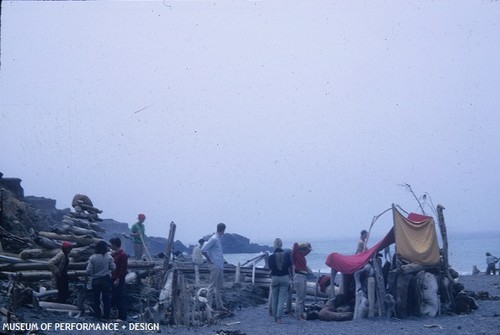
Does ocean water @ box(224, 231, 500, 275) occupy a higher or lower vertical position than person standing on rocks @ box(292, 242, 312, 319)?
lower

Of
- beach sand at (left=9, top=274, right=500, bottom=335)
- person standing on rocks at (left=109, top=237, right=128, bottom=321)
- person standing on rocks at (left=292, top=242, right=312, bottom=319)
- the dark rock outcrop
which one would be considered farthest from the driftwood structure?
the dark rock outcrop

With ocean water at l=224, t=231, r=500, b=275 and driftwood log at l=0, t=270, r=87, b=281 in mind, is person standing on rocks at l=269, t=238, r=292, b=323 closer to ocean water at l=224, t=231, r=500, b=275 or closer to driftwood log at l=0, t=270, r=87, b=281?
driftwood log at l=0, t=270, r=87, b=281

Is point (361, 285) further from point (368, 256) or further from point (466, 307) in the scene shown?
point (466, 307)

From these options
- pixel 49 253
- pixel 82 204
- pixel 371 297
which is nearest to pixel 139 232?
pixel 82 204

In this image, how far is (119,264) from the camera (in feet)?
41.3

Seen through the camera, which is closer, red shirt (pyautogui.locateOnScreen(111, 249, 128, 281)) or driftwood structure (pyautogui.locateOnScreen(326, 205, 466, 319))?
Result: red shirt (pyautogui.locateOnScreen(111, 249, 128, 281))

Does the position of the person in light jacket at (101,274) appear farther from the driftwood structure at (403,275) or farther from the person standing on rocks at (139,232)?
the driftwood structure at (403,275)

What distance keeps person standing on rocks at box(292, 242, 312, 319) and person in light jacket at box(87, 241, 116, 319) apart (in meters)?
5.25

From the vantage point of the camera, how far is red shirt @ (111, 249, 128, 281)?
12.5 m

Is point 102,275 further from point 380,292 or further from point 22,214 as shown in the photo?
point 22,214

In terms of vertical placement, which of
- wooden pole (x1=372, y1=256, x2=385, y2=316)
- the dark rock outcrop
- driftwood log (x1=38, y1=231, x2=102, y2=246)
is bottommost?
wooden pole (x1=372, y1=256, x2=385, y2=316)

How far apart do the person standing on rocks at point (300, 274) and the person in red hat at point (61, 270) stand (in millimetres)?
6028

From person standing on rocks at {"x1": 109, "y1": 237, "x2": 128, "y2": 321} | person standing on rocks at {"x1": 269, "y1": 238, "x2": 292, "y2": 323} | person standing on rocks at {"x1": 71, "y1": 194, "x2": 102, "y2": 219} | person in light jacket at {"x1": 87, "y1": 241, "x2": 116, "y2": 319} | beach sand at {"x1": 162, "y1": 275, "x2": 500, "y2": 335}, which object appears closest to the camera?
person in light jacket at {"x1": 87, "y1": 241, "x2": 116, "y2": 319}

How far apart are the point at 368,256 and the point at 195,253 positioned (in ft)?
19.9
